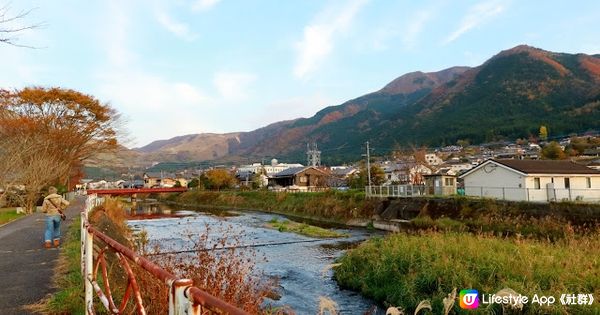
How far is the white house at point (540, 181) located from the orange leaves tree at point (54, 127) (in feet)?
97.0

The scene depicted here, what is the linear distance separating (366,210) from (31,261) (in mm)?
24209

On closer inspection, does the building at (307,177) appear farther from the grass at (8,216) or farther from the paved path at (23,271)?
the paved path at (23,271)

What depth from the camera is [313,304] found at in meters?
9.59

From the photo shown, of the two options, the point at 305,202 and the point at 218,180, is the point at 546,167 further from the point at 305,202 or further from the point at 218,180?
the point at 218,180

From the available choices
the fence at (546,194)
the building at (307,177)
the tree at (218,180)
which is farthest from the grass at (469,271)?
the tree at (218,180)

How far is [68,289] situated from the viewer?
235 inches

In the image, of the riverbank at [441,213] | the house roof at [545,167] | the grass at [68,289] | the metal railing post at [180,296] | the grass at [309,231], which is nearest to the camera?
the metal railing post at [180,296]

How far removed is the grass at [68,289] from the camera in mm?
5236

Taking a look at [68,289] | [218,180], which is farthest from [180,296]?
[218,180]

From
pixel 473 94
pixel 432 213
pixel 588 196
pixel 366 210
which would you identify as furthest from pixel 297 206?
pixel 473 94

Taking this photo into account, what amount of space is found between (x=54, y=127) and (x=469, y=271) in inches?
1391

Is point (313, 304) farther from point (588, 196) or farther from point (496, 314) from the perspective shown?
point (588, 196)

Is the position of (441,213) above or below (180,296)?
below

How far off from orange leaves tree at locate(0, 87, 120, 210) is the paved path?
14803mm
